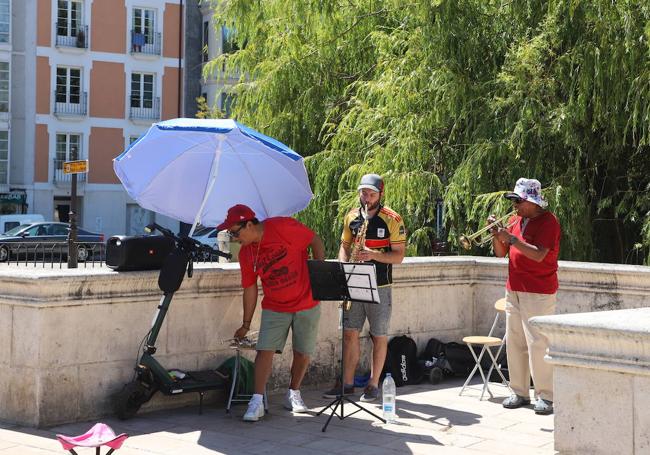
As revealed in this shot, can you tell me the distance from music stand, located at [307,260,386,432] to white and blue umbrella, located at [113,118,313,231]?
4.59ft

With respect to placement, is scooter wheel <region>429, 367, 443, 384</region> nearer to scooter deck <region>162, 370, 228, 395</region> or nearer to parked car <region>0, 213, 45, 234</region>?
scooter deck <region>162, 370, 228, 395</region>

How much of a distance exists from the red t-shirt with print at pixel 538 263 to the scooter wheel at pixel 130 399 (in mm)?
2935

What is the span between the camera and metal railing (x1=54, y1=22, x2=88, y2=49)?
4425 centimetres

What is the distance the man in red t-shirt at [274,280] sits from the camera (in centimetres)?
755

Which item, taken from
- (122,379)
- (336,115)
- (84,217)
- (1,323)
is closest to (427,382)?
(122,379)

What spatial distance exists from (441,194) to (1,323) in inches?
291

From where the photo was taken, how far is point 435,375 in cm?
940

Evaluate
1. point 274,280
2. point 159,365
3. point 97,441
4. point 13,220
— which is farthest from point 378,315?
point 13,220

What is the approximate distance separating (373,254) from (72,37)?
128ft

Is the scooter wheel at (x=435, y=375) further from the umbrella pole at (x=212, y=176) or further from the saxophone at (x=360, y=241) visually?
the umbrella pole at (x=212, y=176)

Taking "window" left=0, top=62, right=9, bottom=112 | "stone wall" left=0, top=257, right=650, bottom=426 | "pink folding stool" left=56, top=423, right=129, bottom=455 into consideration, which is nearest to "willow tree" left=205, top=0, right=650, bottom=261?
"stone wall" left=0, top=257, right=650, bottom=426

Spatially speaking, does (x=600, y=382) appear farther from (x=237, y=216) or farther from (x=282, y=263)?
(x=237, y=216)

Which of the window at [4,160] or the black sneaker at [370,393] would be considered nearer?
the black sneaker at [370,393]

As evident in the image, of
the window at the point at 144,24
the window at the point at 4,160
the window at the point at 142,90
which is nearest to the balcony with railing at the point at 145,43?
the window at the point at 144,24
